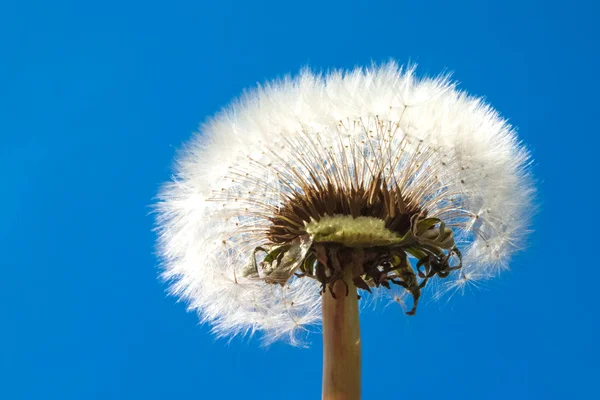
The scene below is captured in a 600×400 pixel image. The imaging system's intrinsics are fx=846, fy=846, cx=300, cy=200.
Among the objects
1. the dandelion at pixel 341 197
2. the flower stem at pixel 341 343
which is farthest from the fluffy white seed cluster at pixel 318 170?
the flower stem at pixel 341 343

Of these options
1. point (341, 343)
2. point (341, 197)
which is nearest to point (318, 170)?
point (341, 197)

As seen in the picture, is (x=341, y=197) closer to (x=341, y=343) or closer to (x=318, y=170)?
(x=318, y=170)

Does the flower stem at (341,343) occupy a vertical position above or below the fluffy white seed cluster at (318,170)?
below

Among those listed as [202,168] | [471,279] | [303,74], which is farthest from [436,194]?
[202,168]

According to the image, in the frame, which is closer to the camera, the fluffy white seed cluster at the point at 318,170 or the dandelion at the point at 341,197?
the dandelion at the point at 341,197

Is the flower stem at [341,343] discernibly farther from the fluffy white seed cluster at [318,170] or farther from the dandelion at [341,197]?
the fluffy white seed cluster at [318,170]

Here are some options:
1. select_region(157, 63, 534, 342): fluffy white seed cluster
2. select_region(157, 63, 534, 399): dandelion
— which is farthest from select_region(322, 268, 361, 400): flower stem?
select_region(157, 63, 534, 342): fluffy white seed cluster

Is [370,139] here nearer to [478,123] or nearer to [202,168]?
[478,123]

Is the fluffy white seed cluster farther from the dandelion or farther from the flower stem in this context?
the flower stem
